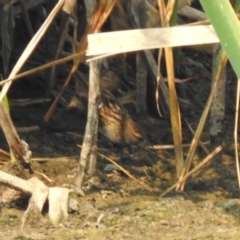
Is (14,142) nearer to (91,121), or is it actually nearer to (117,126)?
(91,121)

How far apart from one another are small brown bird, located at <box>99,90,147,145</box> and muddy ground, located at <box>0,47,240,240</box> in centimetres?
6

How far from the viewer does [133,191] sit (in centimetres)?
301

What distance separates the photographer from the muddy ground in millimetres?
2672

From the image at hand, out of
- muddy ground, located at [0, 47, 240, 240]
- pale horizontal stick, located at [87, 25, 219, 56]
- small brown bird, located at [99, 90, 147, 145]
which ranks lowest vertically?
muddy ground, located at [0, 47, 240, 240]

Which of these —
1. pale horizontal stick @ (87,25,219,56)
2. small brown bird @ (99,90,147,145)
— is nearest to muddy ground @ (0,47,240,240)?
small brown bird @ (99,90,147,145)

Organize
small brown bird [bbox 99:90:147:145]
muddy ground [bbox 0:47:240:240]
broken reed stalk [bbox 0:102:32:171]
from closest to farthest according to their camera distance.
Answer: muddy ground [bbox 0:47:240:240], broken reed stalk [bbox 0:102:32:171], small brown bird [bbox 99:90:147:145]

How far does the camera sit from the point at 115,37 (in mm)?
2070

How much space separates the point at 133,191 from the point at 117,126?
1.75 feet

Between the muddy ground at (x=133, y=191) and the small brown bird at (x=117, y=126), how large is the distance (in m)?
0.06

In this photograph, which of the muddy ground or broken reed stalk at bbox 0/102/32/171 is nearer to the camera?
the muddy ground

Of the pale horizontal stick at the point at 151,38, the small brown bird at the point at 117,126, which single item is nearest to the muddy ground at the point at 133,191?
the small brown bird at the point at 117,126

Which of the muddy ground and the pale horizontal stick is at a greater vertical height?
the pale horizontal stick

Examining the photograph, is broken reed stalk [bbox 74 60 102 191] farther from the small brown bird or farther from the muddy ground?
the small brown bird

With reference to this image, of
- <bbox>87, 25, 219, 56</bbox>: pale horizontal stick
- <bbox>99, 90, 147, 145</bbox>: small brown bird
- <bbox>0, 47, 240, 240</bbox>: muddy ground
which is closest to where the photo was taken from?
<bbox>87, 25, 219, 56</bbox>: pale horizontal stick
